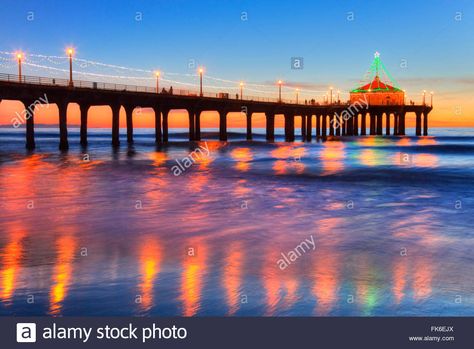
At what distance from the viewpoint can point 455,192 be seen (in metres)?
29.9

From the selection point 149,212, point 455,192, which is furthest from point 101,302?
point 455,192

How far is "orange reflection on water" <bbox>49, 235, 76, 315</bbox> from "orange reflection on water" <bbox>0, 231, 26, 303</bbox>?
2.56ft

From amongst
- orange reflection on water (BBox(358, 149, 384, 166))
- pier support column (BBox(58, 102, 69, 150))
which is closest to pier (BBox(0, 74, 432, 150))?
pier support column (BBox(58, 102, 69, 150))

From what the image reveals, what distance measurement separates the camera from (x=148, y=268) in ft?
40.9

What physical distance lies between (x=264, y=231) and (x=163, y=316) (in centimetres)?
802

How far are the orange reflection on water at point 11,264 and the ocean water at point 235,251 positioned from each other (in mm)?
27

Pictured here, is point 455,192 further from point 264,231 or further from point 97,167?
point 97,167

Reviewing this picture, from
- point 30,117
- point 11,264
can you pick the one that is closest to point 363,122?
point 30,117

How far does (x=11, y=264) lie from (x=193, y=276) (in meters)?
4.33

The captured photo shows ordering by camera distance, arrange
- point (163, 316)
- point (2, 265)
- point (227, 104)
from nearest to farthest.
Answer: point (163, 316) < point (2, 265) < point (227, 104)

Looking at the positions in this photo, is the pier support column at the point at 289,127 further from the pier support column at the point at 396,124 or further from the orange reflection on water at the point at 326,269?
the orange reflection on water at the point at 326,269

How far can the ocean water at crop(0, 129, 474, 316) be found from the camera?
33.2ft

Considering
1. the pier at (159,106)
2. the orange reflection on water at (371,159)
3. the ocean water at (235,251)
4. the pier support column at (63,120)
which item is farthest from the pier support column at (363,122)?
the ocean water at (235,251)

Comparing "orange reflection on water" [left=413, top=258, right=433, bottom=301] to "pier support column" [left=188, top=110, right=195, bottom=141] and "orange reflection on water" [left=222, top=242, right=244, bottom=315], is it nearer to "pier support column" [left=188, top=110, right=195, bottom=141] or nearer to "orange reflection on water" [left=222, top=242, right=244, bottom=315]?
"orange reflection on water" [left=222, top=242, right=244, bottom=315]
